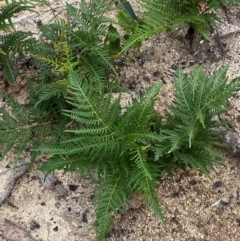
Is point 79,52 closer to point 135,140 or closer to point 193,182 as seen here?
point 135,140

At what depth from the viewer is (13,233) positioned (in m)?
2.48

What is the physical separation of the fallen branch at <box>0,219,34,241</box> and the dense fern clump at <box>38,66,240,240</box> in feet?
1.59

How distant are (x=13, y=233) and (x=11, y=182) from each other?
0.30m

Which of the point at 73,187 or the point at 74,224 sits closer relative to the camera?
the point at 74,224

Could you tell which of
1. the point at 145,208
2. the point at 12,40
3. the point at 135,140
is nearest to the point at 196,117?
the point at 135,140

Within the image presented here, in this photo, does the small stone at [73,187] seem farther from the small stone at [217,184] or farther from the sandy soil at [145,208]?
the small stone at [217,184]

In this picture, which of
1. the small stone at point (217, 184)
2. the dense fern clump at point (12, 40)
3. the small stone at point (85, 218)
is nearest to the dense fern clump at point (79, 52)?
the dense fern clump at point (12, 40)

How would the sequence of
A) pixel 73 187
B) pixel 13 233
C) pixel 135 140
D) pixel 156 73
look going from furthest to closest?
pixel 156 73
pixel 73 187
pixel 13 233
pixel 135 140

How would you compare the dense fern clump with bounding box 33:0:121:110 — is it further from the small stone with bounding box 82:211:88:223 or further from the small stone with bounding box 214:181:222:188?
the small stone with bounding box 214:181:222:188

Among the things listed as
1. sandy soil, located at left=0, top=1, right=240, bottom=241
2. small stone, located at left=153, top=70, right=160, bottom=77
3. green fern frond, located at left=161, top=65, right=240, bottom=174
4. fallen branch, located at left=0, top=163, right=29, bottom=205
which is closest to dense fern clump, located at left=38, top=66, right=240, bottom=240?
green fern frond, located at left=161, top=65, right=240, bottom=174

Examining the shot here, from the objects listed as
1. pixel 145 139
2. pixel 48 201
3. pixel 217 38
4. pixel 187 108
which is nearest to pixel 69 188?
pixel 48 201

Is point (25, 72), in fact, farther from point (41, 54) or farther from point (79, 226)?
point (79, 226)

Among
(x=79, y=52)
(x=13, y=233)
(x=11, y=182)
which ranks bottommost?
(x=13, y=233)

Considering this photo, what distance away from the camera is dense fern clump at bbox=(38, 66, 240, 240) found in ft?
6.95
